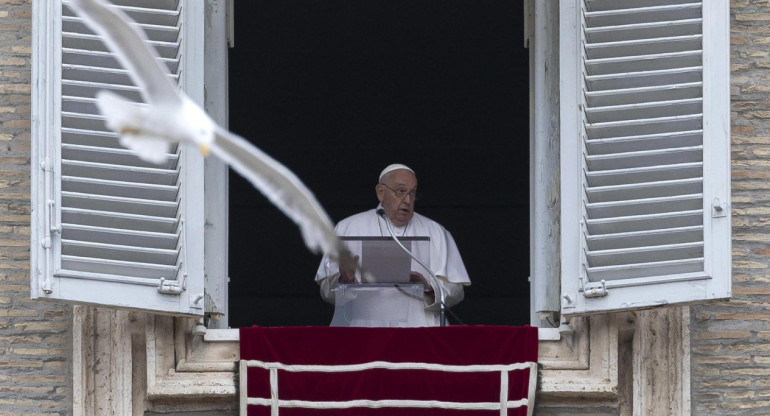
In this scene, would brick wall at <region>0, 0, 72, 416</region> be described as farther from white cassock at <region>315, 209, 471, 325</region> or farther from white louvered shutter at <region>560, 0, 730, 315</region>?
white louvered shutter at <region>560, 0, 730, 315</region>

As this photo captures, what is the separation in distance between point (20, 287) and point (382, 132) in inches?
223

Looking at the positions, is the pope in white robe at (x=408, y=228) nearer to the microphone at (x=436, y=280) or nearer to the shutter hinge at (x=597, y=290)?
the microphone at (x=436, y=280)

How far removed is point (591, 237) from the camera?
30.9 feet

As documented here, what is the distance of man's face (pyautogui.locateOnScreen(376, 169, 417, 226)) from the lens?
11.0 m

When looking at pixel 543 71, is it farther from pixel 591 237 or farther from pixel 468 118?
pixel 468 118

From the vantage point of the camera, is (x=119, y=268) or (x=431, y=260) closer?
(x=119, y=268)

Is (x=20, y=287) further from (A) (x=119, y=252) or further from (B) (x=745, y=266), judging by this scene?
(B) (x=745, y=266)

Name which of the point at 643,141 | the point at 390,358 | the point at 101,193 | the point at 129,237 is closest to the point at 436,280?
the point at 390,358

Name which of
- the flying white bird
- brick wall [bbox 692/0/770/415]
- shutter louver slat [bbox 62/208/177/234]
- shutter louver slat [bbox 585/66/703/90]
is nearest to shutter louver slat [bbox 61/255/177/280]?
shutter louver slat [bbox 62/208/177/234]

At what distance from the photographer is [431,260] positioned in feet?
35.0

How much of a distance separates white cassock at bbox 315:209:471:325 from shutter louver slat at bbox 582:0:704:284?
3.21ft

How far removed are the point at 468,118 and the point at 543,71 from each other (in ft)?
→ 16.0

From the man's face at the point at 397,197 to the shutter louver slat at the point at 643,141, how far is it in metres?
1.63

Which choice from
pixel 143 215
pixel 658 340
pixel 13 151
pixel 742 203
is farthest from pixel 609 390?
pixel 13 151
